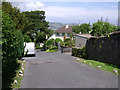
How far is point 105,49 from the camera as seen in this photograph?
1675 centimetres

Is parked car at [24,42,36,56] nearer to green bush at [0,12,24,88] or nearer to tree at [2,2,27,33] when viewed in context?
tree at [2,2,27,33]

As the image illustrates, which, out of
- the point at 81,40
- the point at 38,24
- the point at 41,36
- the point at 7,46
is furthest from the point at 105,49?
the point at 38,24

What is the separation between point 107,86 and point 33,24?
57.6 metres

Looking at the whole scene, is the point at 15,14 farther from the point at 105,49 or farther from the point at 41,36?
the point at 41,36

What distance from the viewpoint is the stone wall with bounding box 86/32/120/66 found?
1438 cm

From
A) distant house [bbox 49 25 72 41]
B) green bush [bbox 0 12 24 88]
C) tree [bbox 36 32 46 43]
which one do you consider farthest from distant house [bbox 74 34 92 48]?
distant house [bbox 49 25 72 41]

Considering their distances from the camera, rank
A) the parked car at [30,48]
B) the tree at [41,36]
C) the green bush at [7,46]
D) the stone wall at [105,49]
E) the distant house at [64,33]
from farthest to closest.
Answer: the distant house at [64,33] → the tree at [41,36] → the parked car at [30,48] → the stone wall at [105,49] → the green bush at [7,46]

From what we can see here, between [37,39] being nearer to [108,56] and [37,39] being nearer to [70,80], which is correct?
[108,56]

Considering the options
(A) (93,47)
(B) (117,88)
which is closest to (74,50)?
(A) (93,47)

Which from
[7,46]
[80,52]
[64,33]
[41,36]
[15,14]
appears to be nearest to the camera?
[7,46]

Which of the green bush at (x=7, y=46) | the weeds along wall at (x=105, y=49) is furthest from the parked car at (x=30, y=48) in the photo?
the green bush at (x=7, y=46)

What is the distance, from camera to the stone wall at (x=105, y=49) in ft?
47.2

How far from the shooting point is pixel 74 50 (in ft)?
90.4

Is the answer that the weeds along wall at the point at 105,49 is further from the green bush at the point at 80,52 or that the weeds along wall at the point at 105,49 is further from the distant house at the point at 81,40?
the distant house at the point at 81,40
